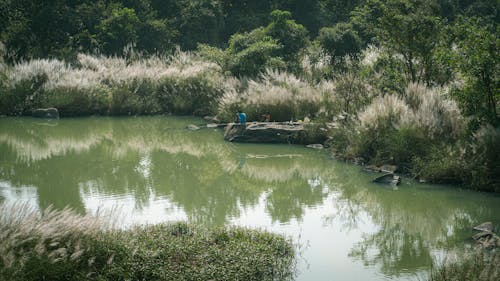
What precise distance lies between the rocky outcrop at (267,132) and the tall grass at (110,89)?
4.72m

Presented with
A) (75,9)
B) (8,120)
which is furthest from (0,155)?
(75,9)

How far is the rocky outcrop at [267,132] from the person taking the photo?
59.0 feet

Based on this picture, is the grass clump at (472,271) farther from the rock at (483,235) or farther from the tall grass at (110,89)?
the tall grass at (110,89)

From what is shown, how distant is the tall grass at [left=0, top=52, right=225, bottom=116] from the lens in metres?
22.9

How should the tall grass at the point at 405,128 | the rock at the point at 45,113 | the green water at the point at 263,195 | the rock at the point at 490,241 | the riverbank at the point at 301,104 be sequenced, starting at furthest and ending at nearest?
the rock at the point at 45,113 < the tall grass at the point at 405,128 < the riverbank at the point at 301,104 < the green water at the point at 263,195 < the rock at the point at 490,241

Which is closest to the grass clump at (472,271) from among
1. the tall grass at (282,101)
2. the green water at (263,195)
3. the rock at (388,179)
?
the green water at (263,195)

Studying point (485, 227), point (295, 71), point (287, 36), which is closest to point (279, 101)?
point (295, 71)

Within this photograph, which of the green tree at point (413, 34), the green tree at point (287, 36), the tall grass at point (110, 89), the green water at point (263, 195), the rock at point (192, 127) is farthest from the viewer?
the green tree at point (287, 36)

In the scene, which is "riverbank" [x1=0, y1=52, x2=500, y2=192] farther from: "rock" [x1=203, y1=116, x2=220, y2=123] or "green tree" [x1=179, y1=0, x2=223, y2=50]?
"green tree" [x1=179, y1=0, x2=223, y2=50]

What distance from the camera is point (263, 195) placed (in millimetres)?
12797

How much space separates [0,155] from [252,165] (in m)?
5.96

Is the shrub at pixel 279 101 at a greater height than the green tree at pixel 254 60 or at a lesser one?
lesser

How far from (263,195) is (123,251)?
5.73 metres

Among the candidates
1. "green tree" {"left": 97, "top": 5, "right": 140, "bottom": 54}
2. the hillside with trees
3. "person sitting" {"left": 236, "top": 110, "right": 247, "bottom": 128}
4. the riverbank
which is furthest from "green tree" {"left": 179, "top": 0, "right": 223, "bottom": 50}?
"person sitting" {"left": 236, "top": 110, "right": 247, "bottom": 128}
